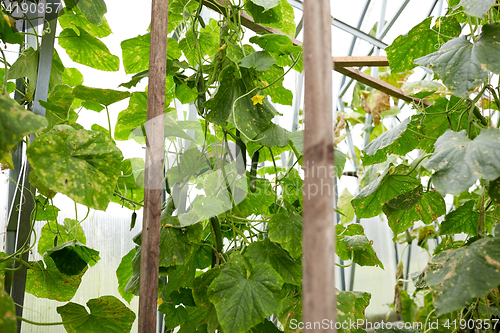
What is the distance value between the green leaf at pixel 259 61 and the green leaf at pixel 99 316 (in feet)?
2.57

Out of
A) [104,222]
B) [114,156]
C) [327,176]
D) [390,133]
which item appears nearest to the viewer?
[327,176]

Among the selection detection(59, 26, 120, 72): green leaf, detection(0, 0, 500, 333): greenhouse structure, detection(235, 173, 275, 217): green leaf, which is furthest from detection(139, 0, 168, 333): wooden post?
detection(235, 173, 275, 217): green leaf

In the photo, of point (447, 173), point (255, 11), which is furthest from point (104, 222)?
point (447, 173)

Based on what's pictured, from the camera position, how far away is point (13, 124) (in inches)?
23.5

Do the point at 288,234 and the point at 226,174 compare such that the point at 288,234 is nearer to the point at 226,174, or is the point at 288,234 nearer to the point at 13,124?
the point at 226,174

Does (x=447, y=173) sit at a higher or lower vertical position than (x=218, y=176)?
lower

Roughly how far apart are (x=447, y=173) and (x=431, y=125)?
0.91 metres

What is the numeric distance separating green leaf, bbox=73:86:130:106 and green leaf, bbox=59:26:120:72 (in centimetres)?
28

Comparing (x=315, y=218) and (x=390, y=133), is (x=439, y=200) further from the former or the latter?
(x=315, y=218)

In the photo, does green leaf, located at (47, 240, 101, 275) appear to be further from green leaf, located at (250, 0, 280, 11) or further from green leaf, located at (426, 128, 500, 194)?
green leaf, located at (426, 128, 500, 194)

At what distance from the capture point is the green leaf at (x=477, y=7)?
81 cm

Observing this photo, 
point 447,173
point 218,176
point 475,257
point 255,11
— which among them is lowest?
point 475,257

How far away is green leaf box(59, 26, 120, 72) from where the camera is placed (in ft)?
4.18

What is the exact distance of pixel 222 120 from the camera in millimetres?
1113
